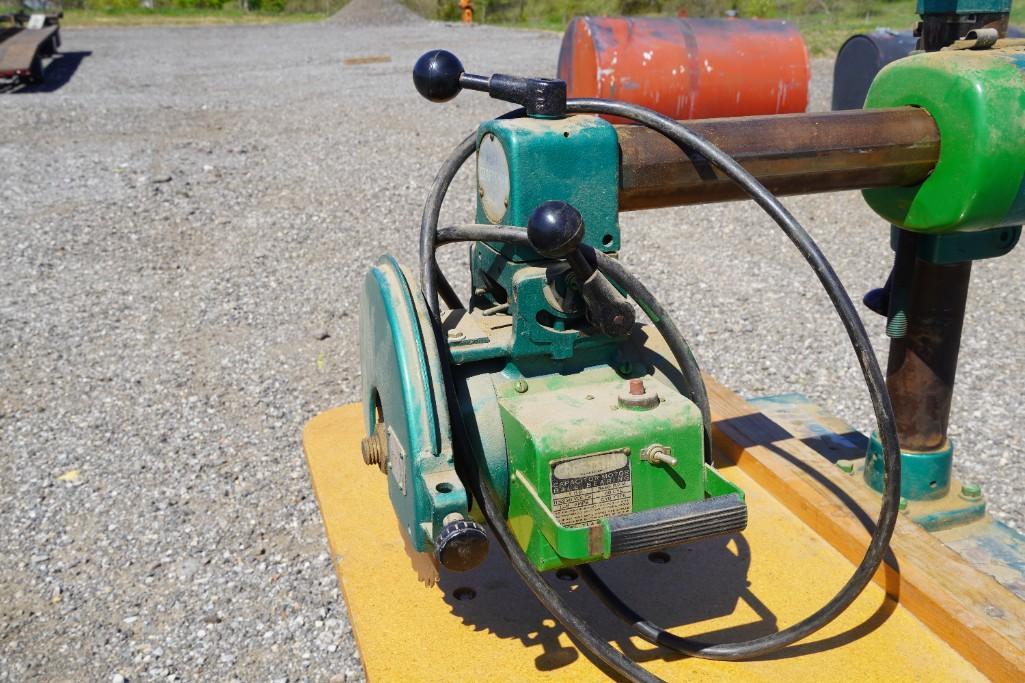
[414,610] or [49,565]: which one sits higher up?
[414,610]

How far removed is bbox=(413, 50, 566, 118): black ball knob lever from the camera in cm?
128

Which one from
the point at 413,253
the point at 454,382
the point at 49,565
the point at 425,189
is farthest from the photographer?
the point at 425,189

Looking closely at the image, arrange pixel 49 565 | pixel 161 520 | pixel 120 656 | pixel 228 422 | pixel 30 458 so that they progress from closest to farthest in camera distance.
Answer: pixel 120 656
pixel 49 565
pixel 161 520
pixel 30 458
pixel 228 422

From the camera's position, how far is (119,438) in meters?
2.86

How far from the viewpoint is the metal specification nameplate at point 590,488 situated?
118 centimetres

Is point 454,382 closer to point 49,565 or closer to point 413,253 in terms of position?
point 49,565

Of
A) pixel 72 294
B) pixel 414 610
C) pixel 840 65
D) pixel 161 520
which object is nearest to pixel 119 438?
pixel 161 520

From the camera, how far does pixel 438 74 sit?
138cm

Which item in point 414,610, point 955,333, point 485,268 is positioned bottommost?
point 414,610

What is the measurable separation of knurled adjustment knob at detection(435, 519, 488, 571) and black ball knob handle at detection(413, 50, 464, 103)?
0.65 meters

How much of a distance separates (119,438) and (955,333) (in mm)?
2345

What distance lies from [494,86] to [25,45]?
10.0m

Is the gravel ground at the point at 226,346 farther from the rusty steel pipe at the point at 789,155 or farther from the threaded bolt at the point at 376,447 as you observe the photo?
the rusty steel pipe at the point at 789,155

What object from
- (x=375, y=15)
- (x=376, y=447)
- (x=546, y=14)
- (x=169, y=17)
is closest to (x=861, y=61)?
(x=376, y=447)
